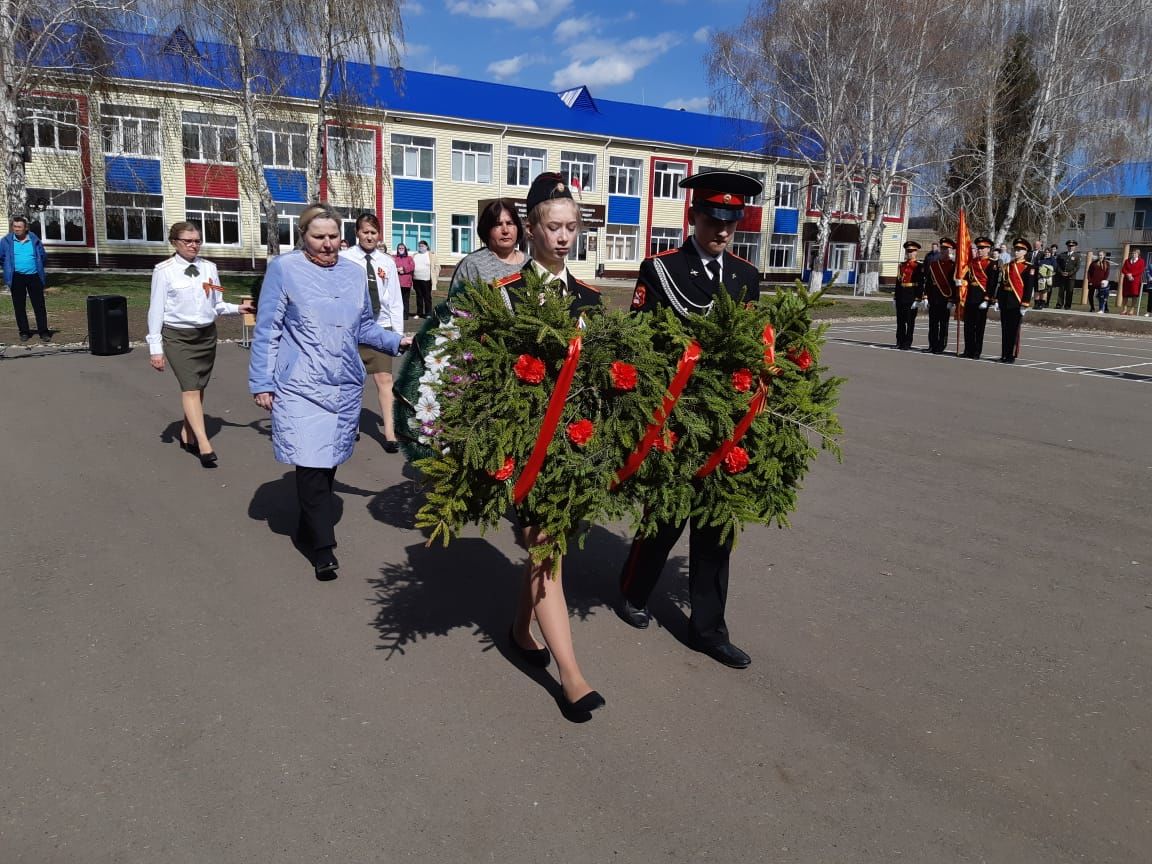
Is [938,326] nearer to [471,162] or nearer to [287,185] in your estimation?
[287,185]

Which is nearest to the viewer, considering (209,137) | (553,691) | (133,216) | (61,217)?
(553,691)

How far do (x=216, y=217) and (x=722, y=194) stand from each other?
40.2 meters

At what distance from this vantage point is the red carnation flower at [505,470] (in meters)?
3.07

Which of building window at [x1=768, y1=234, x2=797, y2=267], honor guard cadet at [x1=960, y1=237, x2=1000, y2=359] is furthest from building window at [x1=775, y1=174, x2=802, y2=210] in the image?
honor guard cadet at [x1=960, y1=237, x2=1000, y2=359]

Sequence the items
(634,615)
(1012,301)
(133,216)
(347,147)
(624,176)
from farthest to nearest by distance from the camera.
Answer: (624,176) → (133,216) → (347,147) → (1012,301) → (634,615)

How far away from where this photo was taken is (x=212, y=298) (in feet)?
24.0

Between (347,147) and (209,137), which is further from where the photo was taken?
(209,137)

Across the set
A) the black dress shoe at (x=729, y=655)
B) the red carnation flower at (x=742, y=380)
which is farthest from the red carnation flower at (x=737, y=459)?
the black dress shoe at (x=729, y=655)

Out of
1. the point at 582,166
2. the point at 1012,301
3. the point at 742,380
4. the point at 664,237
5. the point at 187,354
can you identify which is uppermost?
the point at 582,166

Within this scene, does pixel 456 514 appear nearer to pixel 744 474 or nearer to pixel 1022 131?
pixel 744 474

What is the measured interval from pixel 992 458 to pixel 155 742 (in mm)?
7044

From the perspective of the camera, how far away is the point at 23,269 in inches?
549

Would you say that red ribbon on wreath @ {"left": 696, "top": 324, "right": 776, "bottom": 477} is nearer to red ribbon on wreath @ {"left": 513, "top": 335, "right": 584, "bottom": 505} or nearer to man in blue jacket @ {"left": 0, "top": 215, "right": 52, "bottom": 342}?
red ribbon on wreath @ {"left": 513, "top": 335, "right": 584, "bottom": 505}

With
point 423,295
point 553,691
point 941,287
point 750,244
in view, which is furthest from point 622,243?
point 553,691
